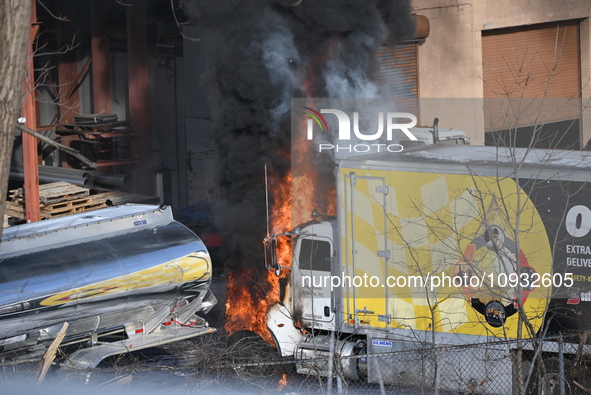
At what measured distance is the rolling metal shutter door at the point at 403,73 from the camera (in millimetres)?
22812

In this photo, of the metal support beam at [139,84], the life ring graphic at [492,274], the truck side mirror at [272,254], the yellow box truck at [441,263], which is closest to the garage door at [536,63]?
the metal support beam at [139,84]

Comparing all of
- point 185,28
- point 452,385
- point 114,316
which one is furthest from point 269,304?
point 185,28

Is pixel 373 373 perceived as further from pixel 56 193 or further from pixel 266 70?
pixel 56 193

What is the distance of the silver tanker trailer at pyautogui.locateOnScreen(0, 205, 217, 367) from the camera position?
10.8 metres

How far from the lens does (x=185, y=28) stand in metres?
22.1

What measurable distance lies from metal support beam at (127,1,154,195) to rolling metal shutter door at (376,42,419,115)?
734 cm

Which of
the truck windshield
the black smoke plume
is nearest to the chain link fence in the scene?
the truck windshield

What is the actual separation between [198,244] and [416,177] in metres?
4.46

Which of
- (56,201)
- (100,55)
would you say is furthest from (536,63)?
(56,201)

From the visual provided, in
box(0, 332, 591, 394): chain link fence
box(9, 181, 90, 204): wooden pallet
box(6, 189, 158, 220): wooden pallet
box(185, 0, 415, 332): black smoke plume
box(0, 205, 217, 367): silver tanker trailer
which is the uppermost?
box(185, 0, 415, 332): black smoke plume

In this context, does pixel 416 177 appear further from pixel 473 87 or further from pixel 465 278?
pixel 473 87

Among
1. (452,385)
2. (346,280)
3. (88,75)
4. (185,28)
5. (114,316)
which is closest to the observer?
(452,385)

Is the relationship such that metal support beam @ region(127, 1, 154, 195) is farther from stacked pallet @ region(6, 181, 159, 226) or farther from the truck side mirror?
the truck side mirror

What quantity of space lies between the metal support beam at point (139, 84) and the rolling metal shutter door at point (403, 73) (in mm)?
7345
